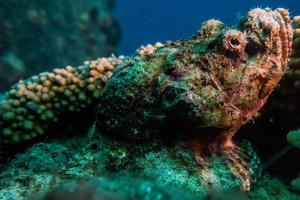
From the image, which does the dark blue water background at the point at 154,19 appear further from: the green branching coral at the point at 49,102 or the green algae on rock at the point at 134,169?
the green algae on rock at the point at 134,169

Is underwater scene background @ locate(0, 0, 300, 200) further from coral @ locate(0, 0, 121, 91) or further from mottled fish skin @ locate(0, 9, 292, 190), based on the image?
coral @ locate(0, 0, 121, 91)

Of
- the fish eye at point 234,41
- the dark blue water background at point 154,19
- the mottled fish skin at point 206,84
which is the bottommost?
the mottled fish skin at point 206,84

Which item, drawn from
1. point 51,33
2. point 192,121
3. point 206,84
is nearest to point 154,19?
point 51,33

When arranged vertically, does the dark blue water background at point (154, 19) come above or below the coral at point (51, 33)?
above

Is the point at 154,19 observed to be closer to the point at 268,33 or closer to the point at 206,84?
the point at 268,33

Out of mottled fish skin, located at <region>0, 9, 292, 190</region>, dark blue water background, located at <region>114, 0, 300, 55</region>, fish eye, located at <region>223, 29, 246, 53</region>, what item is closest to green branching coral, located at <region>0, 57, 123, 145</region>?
mottled fish skin, located at <region>0, 9, 292, 190</region>

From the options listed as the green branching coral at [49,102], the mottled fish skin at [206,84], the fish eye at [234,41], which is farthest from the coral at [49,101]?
the fish eye at [234,41]

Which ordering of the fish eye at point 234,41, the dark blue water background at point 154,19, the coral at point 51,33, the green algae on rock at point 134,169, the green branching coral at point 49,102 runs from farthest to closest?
the dark blue water background at point 154,19 → the coral at point 51,33 → the green branching coral at point 49,102 → the fish eye at point 234,41 → the green algae on rock at point 134,169

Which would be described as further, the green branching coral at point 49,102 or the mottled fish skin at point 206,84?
the green branching coral at point 49,102
